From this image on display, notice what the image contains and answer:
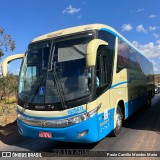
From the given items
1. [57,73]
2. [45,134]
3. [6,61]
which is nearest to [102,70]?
[57,73]

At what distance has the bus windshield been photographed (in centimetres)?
655

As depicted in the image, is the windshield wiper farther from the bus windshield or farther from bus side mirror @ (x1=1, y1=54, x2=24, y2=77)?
bus side mirror @ (x1=1, y1=54, x2=24, y2=77)

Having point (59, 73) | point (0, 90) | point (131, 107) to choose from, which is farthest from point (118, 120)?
point (0, 90)

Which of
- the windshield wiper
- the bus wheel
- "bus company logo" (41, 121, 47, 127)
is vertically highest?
the windshield wiper

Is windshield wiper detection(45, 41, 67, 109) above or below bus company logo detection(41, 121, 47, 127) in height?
above

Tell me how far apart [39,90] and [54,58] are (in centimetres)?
91

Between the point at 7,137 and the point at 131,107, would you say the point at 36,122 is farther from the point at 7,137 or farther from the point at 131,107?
the point at 131,107

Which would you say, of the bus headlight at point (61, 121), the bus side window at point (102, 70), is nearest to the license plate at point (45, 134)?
the bus headlight at point (61, 121)

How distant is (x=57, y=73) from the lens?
22.2ft

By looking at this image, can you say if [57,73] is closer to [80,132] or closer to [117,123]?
[80,132]

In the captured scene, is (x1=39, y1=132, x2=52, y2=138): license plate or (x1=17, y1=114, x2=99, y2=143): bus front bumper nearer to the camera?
(x1=17, y1=114, x2=99, y2=143): bus front bumper

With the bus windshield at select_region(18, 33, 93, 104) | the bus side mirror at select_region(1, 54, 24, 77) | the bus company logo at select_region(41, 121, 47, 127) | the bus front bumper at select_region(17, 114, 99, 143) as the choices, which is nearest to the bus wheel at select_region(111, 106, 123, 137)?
the bus front bumper at select_region(17, 114, 99, 143)

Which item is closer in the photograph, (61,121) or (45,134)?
(61,121)

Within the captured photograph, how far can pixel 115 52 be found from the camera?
8.52 meters
